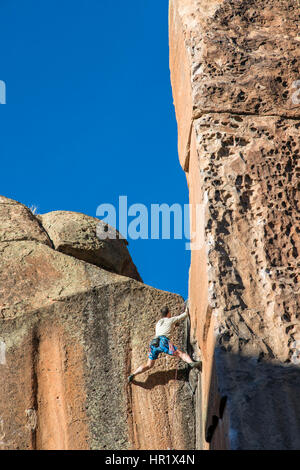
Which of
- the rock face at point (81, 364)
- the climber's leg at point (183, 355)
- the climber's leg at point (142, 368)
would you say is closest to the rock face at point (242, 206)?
the climber's leg at point (183, 355)

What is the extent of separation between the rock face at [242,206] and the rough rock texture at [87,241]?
171cm

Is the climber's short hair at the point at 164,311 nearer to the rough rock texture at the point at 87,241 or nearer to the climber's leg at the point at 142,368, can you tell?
the climber's leg at the point at 142,368

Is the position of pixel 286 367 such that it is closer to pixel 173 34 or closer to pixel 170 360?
pixel 170 360

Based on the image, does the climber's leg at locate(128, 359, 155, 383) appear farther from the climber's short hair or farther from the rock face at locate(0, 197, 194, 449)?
the climber's short hair

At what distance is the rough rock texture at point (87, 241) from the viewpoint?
8.50 metres

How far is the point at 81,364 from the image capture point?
675cm

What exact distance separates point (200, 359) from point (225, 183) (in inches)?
64.7

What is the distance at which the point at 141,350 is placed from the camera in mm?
7023

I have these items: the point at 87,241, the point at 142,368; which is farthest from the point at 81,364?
the point at 87,241

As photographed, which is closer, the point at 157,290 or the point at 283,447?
the point at 283,447

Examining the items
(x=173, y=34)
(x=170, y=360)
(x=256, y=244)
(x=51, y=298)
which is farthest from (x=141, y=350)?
(x=173, y=34)

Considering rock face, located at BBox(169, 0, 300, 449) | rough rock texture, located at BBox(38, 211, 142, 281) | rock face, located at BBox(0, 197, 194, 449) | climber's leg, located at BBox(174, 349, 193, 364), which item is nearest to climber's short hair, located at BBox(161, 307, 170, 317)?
rock face, located at BBox(0, 197, 194, 449)

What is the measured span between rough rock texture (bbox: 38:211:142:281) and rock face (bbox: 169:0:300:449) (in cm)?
171

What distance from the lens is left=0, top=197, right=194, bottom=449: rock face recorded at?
6508mm
